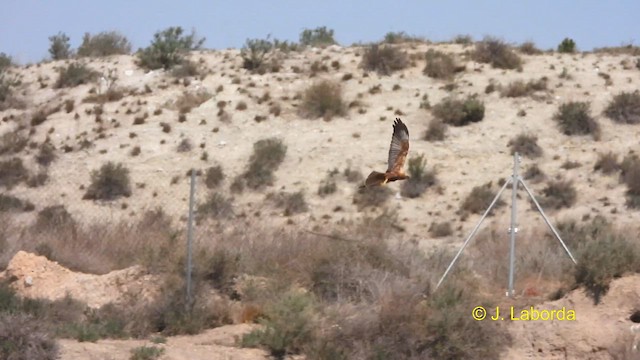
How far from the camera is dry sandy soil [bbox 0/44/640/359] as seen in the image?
28.1 m

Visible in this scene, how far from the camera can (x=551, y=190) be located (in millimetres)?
27766

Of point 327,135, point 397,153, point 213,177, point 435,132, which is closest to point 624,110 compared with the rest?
point 435,132

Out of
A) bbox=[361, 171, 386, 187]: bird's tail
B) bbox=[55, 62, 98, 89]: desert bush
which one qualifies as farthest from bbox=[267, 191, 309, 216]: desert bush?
bbox=[361, 171, 386, 187]: bird's tail

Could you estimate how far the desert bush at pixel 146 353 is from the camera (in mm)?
11461

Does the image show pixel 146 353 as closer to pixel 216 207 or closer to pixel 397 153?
pixel 397 153

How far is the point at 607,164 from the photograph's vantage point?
28812mm

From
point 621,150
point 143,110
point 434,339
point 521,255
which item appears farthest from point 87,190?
point 434,339

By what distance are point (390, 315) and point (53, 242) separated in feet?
20.2

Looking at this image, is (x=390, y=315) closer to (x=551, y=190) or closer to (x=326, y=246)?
(x=326, y=246)

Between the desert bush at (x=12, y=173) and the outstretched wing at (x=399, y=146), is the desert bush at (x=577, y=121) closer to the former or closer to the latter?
the desert bush at (x=12, y=173)

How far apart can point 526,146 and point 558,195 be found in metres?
3.43

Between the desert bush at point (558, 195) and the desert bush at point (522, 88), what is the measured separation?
260 inches

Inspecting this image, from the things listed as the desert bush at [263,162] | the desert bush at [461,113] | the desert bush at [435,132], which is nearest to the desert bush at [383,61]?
the desert bush at [461,113]

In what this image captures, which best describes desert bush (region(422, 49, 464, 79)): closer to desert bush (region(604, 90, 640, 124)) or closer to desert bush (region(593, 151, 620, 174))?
desert bush (region(604, 90, 640, 124))
